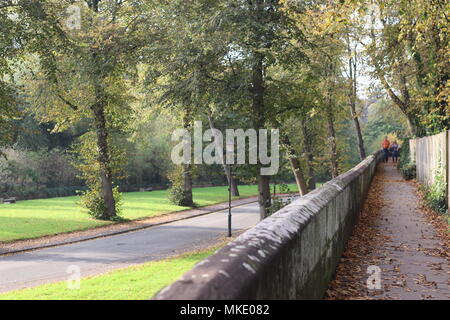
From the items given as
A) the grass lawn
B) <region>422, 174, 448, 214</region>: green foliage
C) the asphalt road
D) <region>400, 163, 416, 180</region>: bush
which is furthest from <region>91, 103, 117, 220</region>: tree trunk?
<region>422, 174, 448, 214</region>: green foliage

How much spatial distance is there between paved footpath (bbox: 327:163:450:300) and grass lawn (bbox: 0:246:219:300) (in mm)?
3464

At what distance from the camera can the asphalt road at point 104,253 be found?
15.1m

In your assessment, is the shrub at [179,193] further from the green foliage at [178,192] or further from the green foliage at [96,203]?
the green foliage at [96,203]

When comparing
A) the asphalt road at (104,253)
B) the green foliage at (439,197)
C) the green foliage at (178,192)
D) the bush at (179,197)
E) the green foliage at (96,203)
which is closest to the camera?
the green foliage at (439,197)

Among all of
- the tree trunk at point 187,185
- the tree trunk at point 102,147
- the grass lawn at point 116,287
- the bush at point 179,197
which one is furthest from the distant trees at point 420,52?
the bush at point 179,197

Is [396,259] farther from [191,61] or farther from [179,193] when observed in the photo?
[179,193]

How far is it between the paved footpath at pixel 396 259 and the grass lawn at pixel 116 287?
3.46m

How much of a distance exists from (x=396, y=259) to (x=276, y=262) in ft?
15.8

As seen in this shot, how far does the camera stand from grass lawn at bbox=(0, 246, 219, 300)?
10.5m

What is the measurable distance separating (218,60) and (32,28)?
6.88 metres

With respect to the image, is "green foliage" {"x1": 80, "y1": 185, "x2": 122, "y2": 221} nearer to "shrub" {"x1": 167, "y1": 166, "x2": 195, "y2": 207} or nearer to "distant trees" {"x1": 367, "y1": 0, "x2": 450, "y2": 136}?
"shrub" {"x1": 167, "y1": 166, "x2": 195, "y2": 207}

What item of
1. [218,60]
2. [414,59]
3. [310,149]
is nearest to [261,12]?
[218,60]

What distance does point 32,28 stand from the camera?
59.2ft
